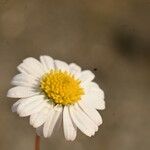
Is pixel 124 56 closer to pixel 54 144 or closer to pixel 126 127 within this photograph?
pixel 126 127

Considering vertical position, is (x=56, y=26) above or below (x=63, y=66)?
above

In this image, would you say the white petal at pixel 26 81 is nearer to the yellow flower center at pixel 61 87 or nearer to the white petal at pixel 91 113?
the yellow flower center at pixel 61 87

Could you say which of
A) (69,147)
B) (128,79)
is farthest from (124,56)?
(69,147)

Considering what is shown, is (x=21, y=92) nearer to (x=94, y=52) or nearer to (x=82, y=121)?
(x=82, y=121)

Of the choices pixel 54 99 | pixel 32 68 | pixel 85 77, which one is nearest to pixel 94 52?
pixel 85 77

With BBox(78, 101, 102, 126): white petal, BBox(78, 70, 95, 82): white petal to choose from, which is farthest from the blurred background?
BBox(78, 101, 102, 126): white petal

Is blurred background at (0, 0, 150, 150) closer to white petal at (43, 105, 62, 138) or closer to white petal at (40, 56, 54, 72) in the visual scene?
white petal at (40, 56, 54, 72)
